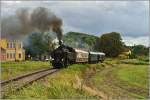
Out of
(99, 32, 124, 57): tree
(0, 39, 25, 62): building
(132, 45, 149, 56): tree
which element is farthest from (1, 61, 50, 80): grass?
(132, 45, 149, 56): tree

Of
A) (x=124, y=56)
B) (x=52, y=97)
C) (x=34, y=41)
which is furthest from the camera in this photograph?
(x=124, y=56)

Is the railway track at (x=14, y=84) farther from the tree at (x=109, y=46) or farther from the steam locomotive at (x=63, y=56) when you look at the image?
the tree at (x=109, y=46)

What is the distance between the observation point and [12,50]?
78.4 meters

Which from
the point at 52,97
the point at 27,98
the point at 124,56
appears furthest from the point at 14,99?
the point at 124,56

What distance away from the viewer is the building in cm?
7310

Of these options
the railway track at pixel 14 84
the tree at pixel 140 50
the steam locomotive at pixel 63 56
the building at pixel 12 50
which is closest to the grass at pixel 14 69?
the steam locomotive at pixel 63 56

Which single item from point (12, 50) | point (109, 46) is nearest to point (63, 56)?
point (12, 50)

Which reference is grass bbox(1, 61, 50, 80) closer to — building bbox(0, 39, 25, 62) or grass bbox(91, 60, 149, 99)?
grass bbox(91, 60, 149, 99)

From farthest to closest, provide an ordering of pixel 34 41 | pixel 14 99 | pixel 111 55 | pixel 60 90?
pixel 111 55, pixel 34 41, pixel 60 90, pixel 14 99

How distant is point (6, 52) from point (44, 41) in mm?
26647

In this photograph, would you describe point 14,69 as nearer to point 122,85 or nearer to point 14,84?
point 122,85

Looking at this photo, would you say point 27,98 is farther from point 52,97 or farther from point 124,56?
point 124,56

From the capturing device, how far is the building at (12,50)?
2878 inches

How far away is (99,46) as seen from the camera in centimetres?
10025
